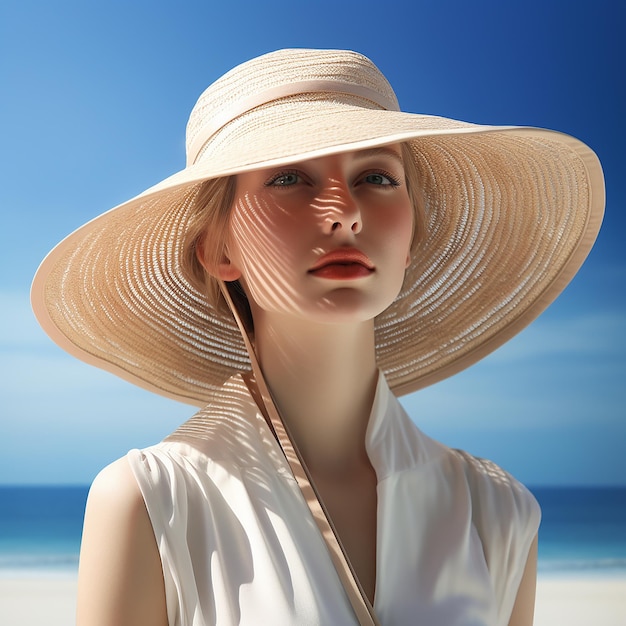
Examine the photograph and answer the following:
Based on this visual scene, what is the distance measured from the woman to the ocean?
4498 millimetres

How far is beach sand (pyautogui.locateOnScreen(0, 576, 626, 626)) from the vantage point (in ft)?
14.9

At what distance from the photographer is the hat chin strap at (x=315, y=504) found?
918mm

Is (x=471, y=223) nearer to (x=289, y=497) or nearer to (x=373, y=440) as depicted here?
(x=373, y=440)

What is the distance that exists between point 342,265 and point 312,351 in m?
0.15

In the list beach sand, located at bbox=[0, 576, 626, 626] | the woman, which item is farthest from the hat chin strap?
beach sand, located at bbox=[0, 576, 626, 626]

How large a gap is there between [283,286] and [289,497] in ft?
0.78

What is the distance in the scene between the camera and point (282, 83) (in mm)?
1055

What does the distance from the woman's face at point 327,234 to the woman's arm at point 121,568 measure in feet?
0.92

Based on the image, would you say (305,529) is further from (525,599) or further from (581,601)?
(581,601)

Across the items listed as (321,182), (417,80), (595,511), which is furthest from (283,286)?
(595,511)

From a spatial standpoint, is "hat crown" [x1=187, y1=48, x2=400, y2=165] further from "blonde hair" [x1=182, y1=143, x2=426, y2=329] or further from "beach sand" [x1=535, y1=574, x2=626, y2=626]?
"beach sand" [x1=535, y1=574, x2=626, y2=626]

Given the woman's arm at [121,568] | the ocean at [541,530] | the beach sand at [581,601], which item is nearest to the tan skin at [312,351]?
the woman's arm at [121,568]

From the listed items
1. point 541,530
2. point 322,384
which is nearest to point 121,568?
point 322,384

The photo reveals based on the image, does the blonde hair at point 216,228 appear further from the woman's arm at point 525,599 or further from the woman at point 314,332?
the woman's arm at point 525,599
